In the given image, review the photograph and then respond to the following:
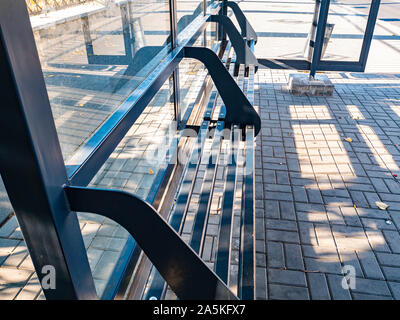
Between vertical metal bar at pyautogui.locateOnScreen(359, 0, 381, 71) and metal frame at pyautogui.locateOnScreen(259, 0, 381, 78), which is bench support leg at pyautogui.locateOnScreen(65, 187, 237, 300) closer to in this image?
metal frame at pyautogui.locateOnScreen(259, 0, 381, 78)

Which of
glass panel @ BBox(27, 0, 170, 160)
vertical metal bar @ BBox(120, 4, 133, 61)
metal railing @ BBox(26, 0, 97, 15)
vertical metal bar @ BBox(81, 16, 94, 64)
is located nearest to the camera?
metal railing @ BBox(26, 0, 97, 15)

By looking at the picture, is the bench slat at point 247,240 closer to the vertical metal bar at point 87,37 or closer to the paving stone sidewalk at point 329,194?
the paving stone sidewalk at point 329,194

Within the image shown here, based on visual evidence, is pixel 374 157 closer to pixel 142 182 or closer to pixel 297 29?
pixel 142 182

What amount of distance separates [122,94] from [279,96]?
5.37 m

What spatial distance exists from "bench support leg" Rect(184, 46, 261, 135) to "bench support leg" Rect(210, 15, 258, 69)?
1.42 meters

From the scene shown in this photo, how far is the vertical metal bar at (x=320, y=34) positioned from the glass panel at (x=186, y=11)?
2.90m

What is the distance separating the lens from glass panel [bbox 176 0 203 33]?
3131 millimetres

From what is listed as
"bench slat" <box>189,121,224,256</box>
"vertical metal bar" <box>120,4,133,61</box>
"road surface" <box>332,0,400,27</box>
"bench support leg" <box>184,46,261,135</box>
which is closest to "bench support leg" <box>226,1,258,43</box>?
"road surface" <box>332,0,400,27</box>

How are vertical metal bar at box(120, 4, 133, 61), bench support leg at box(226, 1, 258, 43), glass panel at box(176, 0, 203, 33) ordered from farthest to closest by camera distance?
bench support leg at box(226, 1, 258, 43) → glass panel at box(176, 0, 203, 33) → vertical metal bar at box(120, 4, 133, 61)

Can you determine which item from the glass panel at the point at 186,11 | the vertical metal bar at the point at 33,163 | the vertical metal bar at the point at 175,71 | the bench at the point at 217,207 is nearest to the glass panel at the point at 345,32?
the glass panel at the point at 186,11

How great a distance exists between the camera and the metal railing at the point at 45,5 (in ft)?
3.21

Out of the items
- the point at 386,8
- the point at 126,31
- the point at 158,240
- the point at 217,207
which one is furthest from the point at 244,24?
the point at 386,8

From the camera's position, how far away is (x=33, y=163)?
983 millimetres
